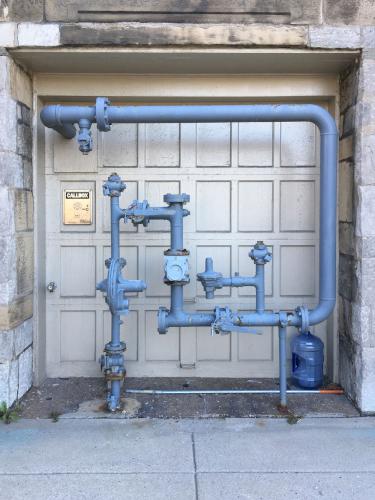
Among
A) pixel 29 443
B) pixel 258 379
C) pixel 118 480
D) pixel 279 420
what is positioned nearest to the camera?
pixel 118 480

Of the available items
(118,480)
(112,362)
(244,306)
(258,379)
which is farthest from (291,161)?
(118,480)

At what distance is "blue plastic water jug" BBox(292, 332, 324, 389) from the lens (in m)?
3.88

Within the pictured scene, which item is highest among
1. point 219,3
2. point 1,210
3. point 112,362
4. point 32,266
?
point 219,3

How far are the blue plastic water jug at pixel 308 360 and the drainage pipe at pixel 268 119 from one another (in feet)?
1.29

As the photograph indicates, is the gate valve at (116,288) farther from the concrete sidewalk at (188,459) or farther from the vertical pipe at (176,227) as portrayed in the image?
the concrete sidewalk at (188,459)

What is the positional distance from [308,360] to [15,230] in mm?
2499

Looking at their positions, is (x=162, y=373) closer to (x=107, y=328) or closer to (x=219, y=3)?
(x=107, y=328)

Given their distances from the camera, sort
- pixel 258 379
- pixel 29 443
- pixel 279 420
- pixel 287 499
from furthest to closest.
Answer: pixel 258 379 < pixel 279 420 < pixel 29 443 < pixel 287 499

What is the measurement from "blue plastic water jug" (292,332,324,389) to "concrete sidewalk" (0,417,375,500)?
1.71 feet

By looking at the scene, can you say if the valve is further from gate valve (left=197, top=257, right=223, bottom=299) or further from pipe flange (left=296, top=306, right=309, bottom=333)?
pipe flange (left=296, top=306, right=309, bottom=333)

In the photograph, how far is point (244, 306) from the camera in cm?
412

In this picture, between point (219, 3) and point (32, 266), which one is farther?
point (32, 266)

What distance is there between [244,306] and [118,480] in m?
1.88

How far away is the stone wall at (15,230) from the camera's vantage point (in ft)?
11.2
